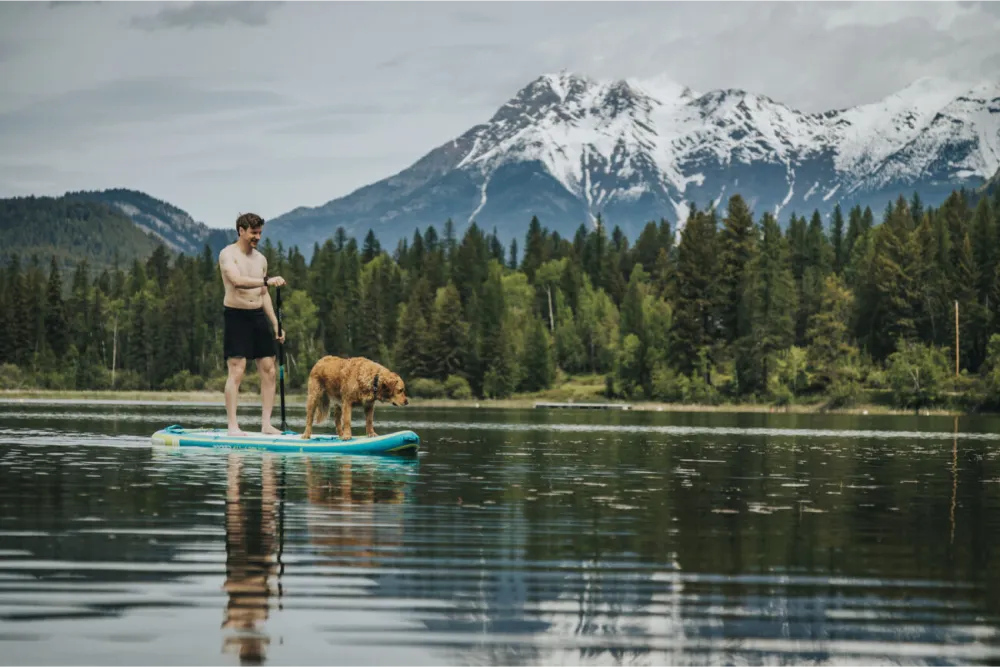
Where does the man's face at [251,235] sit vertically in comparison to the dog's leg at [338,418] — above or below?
above

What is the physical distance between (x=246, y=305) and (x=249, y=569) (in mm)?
14296

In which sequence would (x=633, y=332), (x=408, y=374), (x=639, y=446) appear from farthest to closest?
(x=408, y=374), (x=633, y=332), (x=639, y=446)

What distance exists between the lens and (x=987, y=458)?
32031 millimetres

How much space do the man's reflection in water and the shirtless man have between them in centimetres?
712

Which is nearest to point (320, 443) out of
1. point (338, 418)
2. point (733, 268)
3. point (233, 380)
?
point (233, 380)

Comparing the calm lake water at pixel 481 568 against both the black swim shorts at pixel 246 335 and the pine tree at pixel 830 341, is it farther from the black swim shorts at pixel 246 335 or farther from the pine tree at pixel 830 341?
the pine tree at pixel 830 341

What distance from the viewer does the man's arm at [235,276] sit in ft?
78.5

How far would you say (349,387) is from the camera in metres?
25.6

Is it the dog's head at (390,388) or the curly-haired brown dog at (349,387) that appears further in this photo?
the dog's head at (390,388)

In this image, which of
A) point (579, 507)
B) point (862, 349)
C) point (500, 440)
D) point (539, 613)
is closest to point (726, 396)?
point (862, 349)

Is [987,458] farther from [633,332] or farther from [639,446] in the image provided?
[633,332]

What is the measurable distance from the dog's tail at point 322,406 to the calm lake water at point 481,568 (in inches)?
180

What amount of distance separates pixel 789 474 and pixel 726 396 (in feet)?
328

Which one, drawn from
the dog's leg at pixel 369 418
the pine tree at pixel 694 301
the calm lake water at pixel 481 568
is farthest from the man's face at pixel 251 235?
the pine tree at pixel 694 301
